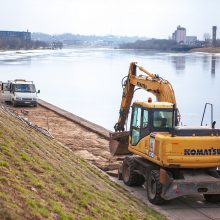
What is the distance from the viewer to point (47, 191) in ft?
28.6

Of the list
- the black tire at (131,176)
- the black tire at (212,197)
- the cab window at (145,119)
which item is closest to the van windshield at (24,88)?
the black tire at (131,176)

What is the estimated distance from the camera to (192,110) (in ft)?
132

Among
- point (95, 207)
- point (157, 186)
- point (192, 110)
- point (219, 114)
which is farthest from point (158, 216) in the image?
point (192, 110)

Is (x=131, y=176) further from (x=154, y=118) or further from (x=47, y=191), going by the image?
(x=47, y=191)

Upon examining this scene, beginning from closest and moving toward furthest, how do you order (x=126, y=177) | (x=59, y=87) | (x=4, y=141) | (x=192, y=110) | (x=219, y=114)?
(x=4, y=141), (x=126, y=177), (x=219, y=114), (x=192, y=110), (x=59, y=87)

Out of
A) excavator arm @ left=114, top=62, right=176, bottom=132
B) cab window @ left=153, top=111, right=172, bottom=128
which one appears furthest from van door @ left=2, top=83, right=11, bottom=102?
cab window @ left=153, top=111, right=172, bottom=128

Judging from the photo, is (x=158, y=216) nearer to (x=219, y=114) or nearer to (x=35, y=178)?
(x=35, y=178)

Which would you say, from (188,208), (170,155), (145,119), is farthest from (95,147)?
(170,155)

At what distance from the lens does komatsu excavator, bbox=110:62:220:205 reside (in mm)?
11750

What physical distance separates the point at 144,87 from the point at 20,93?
19.7 metres

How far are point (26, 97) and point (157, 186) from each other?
76.6ft

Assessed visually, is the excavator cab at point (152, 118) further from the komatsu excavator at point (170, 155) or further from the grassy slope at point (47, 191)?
Result: the grassy slope at point (47, 191)

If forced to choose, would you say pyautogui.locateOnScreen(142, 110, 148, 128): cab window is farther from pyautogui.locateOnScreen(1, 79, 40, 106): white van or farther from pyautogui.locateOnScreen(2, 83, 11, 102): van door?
pyautogui.locateOnScreen(2, 83, 11, 102): van door

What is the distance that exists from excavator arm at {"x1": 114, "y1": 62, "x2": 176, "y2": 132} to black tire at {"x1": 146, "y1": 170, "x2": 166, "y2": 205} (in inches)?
107
